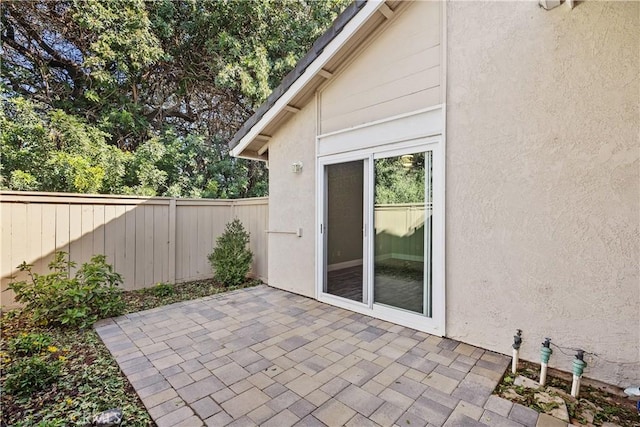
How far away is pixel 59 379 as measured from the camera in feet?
9.29

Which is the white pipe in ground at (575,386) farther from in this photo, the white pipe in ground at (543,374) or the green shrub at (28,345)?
the green shrub at (28,345)

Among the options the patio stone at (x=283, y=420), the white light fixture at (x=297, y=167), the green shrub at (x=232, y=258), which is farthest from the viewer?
the green shrub at (x=232, y=258)

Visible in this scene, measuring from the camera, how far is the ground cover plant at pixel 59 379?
7.70 ft

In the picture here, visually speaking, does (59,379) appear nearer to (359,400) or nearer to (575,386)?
(359,400)

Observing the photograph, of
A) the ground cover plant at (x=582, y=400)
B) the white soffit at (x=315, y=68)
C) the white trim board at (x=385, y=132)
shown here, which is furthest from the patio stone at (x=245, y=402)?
the white soffit at (x=315, y=68)

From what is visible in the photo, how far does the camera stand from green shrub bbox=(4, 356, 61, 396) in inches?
103

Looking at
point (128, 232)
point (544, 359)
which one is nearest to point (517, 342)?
point (544, 359)

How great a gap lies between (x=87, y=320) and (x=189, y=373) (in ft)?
7.60

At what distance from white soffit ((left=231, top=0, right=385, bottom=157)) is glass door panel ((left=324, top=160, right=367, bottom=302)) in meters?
1.44

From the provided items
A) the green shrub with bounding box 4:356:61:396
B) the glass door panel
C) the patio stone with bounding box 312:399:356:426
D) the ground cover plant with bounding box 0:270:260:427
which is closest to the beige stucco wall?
the glass door panel

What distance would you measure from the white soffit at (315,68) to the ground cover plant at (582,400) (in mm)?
4683

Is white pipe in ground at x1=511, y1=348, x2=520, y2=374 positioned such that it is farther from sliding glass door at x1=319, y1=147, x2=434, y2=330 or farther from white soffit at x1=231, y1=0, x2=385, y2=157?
white soffit at x1=231, y1=0, x2=385, y2=157

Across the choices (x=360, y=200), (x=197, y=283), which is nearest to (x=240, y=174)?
(x=197, y=283)

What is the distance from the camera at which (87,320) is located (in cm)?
415
